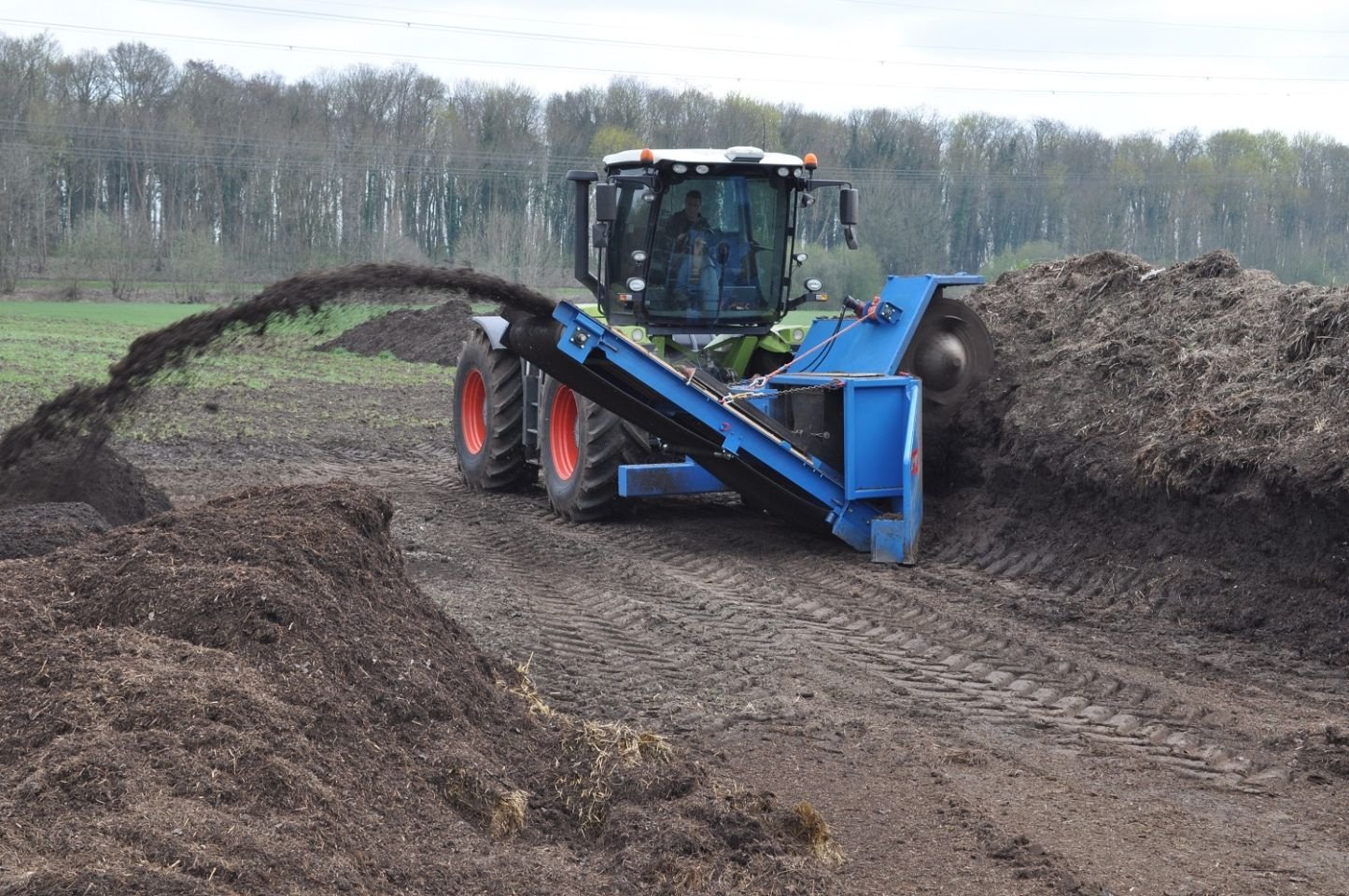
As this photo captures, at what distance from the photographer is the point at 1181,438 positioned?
25.9 feet

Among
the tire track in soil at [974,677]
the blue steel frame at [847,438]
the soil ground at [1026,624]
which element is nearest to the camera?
the soil ground at [1026,624]

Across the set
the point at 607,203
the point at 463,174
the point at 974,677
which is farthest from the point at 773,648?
the point at 463,174

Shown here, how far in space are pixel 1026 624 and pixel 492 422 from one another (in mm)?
5251

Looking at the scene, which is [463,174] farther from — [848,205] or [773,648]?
[773,648]

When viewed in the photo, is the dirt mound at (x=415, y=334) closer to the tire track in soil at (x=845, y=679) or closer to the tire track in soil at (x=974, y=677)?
the tire track in soil at (x=845, y=679)

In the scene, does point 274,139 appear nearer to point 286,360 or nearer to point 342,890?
point 286,360

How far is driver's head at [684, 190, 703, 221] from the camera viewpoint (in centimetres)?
947

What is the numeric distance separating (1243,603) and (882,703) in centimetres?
231

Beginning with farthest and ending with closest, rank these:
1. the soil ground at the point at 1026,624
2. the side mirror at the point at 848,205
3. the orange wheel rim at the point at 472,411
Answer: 1. the orange wheel rim at the point at 472,411
2. the side mirror at the point at 848,205
3. the soil ground at the point at 1026,624

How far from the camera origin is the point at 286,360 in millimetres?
23172

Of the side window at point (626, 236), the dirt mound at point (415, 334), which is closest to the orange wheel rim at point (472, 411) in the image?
the side window at point (626, 236)

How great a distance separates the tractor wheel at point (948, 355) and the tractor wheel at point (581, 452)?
6.66 feet

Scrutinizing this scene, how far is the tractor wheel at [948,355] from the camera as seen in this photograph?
9.60 metres

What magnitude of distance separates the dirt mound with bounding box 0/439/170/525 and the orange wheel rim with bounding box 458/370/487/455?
386cm
